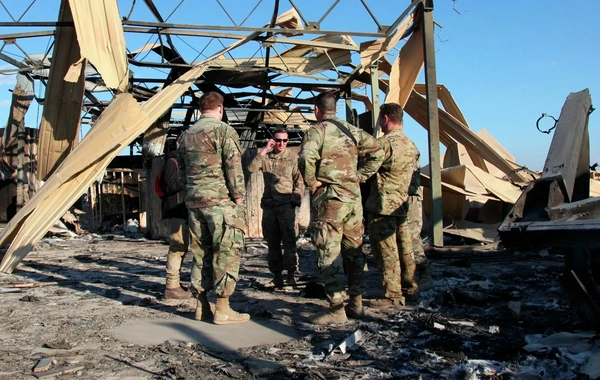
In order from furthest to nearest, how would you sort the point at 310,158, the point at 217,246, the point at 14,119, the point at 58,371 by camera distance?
1. the point at 14,119
2. the point at 217,246
3. the point at 310,158
4. the point at 58,371

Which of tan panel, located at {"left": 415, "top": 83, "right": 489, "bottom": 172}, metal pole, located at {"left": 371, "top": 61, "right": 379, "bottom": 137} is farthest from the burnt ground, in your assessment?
tan panel, located at {"left": 415, "top": 83, "right": 489, "bottom": 172}

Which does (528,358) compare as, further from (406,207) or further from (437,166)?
(437,166)

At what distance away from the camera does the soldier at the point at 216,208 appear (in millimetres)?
5023

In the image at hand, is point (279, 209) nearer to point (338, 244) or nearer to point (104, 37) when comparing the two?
point (338, 244)

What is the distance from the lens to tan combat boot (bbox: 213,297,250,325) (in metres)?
5.00

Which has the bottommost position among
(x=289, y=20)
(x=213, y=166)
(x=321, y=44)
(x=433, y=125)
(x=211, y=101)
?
(x=213, y=166)

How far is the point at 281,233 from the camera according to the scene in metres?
6.96

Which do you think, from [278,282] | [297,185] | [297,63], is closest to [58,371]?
[278,282]

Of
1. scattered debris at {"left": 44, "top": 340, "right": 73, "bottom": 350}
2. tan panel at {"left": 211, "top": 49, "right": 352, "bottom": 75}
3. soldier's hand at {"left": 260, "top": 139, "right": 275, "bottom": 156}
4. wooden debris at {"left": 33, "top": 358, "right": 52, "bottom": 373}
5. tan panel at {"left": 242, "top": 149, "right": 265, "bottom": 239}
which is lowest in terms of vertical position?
wooden debris at {"left": 33, "top": 358, "right": 52, "bottom": 373}

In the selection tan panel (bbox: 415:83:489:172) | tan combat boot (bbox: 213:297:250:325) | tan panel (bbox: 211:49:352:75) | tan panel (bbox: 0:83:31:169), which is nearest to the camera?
tan combat boot (bbox: 213:297:250:325)

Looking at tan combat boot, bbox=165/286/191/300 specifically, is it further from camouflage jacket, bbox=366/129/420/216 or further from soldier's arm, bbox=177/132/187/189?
camouflage jacket, bbox=366/129/420/216

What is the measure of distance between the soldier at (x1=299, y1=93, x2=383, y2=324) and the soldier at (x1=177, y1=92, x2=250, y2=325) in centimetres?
68

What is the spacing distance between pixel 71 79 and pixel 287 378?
629 cm

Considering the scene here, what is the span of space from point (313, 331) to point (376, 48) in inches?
279
